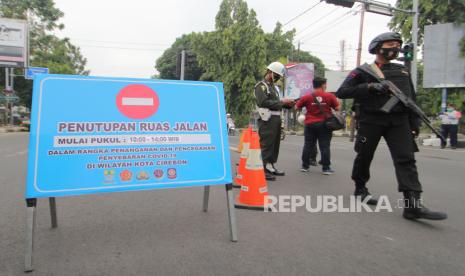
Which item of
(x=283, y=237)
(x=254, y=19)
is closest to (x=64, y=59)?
(x=254, y=19)

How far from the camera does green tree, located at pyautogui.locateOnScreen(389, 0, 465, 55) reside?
62.8 feet

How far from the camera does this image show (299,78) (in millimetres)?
37688

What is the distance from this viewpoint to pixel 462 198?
4793mm

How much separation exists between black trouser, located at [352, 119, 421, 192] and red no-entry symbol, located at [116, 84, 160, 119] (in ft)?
7.44

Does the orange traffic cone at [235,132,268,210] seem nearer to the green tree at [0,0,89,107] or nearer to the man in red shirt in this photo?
the man in red shirt

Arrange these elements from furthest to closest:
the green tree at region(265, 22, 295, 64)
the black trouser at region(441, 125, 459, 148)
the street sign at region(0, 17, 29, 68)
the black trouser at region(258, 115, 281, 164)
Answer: the green tree at region(265, 22, 295, 64), the street sign at region(0, 17, 29, 68), the black trouser at region(441, 125, 459, 148), the black trouser at region(258, 115, 281, 164)

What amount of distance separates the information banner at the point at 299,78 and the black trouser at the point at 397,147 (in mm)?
33744

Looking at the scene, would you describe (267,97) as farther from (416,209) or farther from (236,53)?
(236,53)

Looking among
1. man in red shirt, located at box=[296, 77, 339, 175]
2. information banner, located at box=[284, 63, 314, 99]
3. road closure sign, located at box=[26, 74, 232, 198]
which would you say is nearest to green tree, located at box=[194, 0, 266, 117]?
information banner, located at box=[284, 63, 314, 99]

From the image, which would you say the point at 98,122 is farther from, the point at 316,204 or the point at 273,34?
the point at 273,34

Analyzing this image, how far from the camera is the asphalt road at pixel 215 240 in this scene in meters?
2.51

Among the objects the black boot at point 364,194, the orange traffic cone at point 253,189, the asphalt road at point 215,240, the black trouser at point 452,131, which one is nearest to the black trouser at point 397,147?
the black boot at point 364,194

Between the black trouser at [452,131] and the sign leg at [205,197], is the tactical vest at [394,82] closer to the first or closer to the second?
the sign leg at [205,197]

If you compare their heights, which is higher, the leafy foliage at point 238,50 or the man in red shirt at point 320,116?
the leafy foliage at point 238,50
